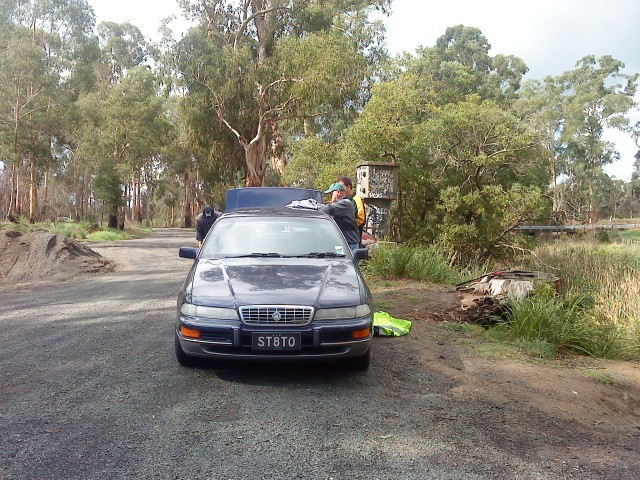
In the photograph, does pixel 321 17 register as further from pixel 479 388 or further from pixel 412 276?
pixel 479 388

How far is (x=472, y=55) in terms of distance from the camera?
150 feet

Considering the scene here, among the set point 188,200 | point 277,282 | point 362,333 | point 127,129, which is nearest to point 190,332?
point 277,282

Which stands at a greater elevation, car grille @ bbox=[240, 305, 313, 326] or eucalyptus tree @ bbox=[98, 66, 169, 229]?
eucalyptus tree @ bbox=[98, 66, 169, 229]

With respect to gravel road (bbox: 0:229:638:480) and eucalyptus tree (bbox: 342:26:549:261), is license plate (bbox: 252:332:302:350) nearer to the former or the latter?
gravel road (bbox: 0:229:638:480)

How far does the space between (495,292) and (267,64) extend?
20.3 m

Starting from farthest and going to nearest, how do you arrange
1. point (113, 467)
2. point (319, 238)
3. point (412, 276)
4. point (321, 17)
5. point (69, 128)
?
1. point (69, 128)
2. point (321, 17)
3. point (412, 276)
4. point (319, 238)
5. point (113, 467)

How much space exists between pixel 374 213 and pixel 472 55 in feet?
125

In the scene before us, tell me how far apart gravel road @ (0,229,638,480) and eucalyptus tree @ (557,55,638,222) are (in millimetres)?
48723

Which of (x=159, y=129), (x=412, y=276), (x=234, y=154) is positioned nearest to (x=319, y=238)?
(x=412, y=276)

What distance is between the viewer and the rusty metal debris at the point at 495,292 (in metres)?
7.21

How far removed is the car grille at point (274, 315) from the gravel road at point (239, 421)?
0.56 meters

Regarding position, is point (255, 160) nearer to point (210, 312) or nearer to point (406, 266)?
point (406, 266)

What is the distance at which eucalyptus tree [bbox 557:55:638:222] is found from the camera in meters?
47.2

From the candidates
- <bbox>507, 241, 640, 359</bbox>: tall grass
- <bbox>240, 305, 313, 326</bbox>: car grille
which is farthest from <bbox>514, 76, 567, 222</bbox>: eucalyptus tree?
<bbox>240, 305, 313, 326</bbox>: car grille
